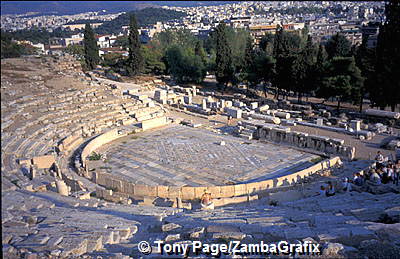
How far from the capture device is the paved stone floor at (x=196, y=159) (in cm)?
1471

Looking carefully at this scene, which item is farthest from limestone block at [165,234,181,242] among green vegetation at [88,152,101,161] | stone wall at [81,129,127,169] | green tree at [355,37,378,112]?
green tree at [355,37,378,112]

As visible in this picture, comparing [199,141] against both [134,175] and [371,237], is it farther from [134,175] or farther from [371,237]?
[371,237]

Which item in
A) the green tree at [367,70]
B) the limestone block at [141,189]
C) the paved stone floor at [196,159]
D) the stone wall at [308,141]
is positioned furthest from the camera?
the green tree at [367,70]

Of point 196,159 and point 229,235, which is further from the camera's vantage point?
point 196,159

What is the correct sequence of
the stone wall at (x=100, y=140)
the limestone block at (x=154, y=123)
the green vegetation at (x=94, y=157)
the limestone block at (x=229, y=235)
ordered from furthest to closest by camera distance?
1. the limestone block at (x=154, y=123)
2. the stone wall at (x=100, y=140)
3. the green vegetation at (x=94, y=157)
4. the limestone block at (x=229, y=235)

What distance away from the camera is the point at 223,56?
113ft

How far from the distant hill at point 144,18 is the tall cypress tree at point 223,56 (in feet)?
42.4

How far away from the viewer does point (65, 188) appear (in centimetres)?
1230

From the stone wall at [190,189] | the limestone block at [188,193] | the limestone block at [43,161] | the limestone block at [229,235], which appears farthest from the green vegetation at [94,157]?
the limestone block at [229,235]

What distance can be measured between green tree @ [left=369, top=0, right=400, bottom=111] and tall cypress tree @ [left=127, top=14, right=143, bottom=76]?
77.2 feet

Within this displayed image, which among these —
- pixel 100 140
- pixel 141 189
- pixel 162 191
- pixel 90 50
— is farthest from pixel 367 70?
pixel 90 50

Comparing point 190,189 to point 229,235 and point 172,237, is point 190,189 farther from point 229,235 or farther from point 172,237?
point 229,235

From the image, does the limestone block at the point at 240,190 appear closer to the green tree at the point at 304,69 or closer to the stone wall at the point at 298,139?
the stone wall at the point at 298,139

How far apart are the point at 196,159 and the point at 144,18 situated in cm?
5500
